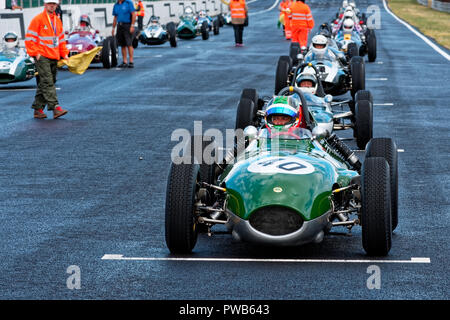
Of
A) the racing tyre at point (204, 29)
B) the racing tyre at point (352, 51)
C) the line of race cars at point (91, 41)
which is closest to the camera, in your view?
the line of race cars at point (91, 41)

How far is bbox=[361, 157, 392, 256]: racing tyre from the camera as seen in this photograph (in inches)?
317

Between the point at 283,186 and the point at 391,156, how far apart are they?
1.63m

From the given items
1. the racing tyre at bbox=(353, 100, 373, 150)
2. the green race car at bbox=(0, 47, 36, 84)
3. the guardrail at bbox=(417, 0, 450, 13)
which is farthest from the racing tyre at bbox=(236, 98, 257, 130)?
the guardrail at bbox=(417, 0, 450, 13)

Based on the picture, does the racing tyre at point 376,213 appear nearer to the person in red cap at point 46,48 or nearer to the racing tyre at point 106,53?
the person in red cap at point 46,48

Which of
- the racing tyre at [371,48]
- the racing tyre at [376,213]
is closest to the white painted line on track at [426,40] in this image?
the racing tyre at [371,48]

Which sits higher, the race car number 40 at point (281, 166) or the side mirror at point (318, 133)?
the race car number 40 at point (281, 166)

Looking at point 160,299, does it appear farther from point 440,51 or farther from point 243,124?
point 440,51

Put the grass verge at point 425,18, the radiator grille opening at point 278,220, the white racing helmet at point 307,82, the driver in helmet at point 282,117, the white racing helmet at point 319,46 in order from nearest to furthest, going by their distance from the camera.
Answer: the radiator grille opening at point 278,220 → the driver in helmet at point 282,117 → the white racing helmet at point 307,82 → the white racing helmet at point 319,46 → the grass verge at point 425,18

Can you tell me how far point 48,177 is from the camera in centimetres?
1239

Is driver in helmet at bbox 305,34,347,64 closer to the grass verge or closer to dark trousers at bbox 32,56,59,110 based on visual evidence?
dark trousers at bbox 32,56,59,110

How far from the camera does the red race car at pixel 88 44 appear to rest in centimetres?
2812

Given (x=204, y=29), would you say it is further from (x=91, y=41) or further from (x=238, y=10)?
(x=91, y=41)

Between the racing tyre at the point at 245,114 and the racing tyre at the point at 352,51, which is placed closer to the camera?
the racing tyre at the point at 245,114

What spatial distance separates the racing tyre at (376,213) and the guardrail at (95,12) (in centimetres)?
2477
